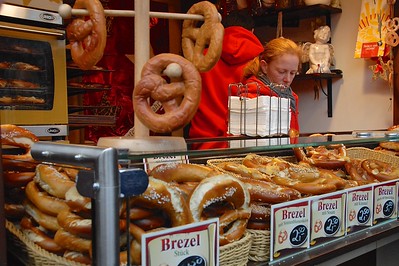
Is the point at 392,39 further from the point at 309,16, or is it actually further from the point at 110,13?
the point at 110,13

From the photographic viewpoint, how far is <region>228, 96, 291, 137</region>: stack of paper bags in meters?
1.72

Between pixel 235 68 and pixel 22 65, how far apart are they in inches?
55.6

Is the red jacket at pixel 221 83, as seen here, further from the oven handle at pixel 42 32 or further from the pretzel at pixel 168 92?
the pretzel at pixel 168 92

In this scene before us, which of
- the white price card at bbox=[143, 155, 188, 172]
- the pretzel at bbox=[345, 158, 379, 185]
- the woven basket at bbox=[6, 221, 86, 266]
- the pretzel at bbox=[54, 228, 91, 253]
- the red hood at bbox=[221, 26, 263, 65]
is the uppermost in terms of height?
the red hood at bbox=[221, 26, 263, 65]

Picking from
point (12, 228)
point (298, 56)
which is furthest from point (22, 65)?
point (12, 228)

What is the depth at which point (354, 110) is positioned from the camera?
3688mm

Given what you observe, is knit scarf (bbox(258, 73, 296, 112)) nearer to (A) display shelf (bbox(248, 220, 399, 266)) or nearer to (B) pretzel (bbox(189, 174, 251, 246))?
(A) display shelf (bbox(248, 220, 399, 266))

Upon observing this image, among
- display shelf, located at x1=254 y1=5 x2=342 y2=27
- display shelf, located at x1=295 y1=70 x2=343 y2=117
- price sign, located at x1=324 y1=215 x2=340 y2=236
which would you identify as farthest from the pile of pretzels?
display shelf, located at x1=254 y1=5 x2=342 y2=27

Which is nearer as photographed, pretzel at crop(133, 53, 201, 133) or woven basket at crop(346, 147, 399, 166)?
pretzel at crop(133, 53, 201, 133)

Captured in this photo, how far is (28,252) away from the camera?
2.86 ft

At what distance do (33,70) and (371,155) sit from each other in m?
2.08

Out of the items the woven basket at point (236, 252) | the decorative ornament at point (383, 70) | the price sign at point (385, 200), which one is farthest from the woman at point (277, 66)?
the woven basket at point (236, 252)

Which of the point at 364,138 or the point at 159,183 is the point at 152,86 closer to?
the point at 159,183

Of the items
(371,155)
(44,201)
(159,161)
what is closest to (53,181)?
(44,201)
